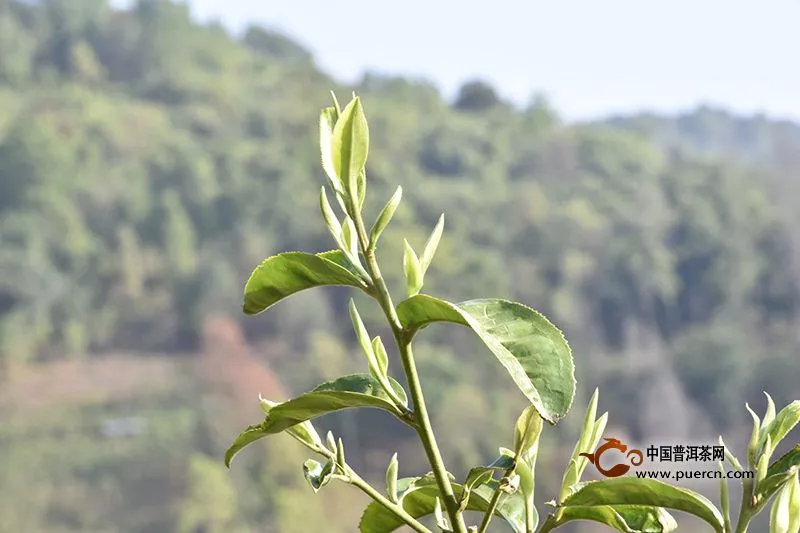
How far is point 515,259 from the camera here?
2434 centimetres

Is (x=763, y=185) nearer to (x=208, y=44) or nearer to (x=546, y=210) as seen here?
(x=546, y=210)

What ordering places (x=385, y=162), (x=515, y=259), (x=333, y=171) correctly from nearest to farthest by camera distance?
1. (x=333, y=171)
2. (x=515, y=259)
3. (x=385, y=162)

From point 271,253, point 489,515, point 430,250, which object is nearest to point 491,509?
point 489,515

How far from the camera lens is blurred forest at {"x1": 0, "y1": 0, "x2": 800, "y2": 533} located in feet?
60.4

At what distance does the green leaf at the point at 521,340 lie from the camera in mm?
378

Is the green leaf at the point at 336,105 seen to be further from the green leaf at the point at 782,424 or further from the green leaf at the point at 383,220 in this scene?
the green leaf at the point at 782,424

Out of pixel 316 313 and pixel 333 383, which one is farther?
pixel 316 313

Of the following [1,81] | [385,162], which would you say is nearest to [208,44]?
[1,81]

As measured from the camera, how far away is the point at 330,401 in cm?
45

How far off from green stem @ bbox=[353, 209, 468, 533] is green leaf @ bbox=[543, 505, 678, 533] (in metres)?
0.05

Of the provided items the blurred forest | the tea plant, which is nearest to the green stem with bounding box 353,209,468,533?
the tea plant

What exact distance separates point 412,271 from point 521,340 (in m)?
0.06

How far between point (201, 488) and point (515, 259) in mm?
9288

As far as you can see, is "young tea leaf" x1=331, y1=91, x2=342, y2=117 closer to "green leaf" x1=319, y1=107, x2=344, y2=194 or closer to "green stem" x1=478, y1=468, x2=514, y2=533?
Answer: "green leaf" x1=319, y1=107, x2=344, y2=194
